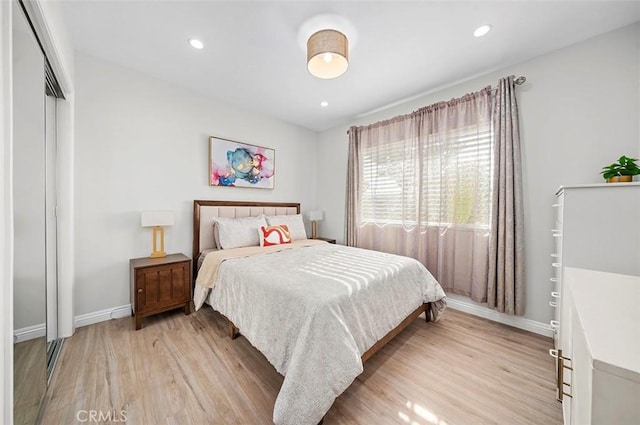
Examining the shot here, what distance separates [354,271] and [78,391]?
1.94 meters

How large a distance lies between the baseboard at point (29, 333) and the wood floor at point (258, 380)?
0.43 m

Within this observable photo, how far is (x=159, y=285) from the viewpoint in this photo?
7.29 feet

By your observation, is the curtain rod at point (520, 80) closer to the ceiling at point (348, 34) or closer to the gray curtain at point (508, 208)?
the gray curtain at point (508, 208)

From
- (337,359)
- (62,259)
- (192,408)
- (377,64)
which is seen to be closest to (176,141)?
(62,259)

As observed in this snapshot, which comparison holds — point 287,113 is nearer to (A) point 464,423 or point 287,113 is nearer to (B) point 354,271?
(B) point 354,271

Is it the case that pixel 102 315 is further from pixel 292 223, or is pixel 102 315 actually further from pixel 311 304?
pixel 311 304

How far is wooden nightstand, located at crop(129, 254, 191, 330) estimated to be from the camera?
6.89 feet

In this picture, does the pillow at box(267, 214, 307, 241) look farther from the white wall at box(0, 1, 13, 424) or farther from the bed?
the white wall at box(0, 1, 13, 424)

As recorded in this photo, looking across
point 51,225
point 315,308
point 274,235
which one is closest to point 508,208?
point 315,308

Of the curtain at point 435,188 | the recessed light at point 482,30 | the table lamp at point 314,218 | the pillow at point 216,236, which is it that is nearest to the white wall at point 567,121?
the curtain at point 435,188

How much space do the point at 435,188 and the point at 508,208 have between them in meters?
0.74

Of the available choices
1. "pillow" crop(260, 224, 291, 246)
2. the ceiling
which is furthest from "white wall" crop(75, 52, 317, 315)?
"pillow" crop(260, 224, 291, 246)

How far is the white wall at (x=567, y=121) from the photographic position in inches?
70.8

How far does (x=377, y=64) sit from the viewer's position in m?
2.30
